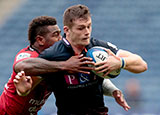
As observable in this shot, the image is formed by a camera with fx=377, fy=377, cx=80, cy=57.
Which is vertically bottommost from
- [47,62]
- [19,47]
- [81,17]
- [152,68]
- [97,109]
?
[97,109]

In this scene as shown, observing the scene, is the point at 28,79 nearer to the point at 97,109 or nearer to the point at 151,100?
the point at 97,109

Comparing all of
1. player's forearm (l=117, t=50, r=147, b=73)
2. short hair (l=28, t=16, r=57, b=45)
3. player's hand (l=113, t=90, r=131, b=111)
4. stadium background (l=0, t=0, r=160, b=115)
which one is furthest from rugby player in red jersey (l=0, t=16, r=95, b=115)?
stadium background (l=0, t=0, r=160, b=115)

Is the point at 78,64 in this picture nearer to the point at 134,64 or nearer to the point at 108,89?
the point at 134,64

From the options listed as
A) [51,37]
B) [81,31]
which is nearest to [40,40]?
[51,37]

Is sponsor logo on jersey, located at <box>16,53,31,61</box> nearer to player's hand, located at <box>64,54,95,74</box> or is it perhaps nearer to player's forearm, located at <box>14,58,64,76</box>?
player's forearm, located at <box>14,58,64,76</box>

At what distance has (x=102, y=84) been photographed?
4438mm

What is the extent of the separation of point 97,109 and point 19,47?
835cm

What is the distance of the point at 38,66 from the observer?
12.6 feet

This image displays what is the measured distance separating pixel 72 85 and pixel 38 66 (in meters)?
0.41

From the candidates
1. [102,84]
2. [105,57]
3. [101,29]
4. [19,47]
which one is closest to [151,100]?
[101,29]

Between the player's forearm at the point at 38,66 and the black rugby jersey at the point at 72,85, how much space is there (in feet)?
0.29

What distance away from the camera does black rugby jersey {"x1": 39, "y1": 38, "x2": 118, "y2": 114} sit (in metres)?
3.93

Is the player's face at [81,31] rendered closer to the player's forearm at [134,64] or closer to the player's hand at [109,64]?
the player's hand at [109,64]

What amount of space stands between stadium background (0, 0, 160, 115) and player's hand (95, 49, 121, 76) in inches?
256
